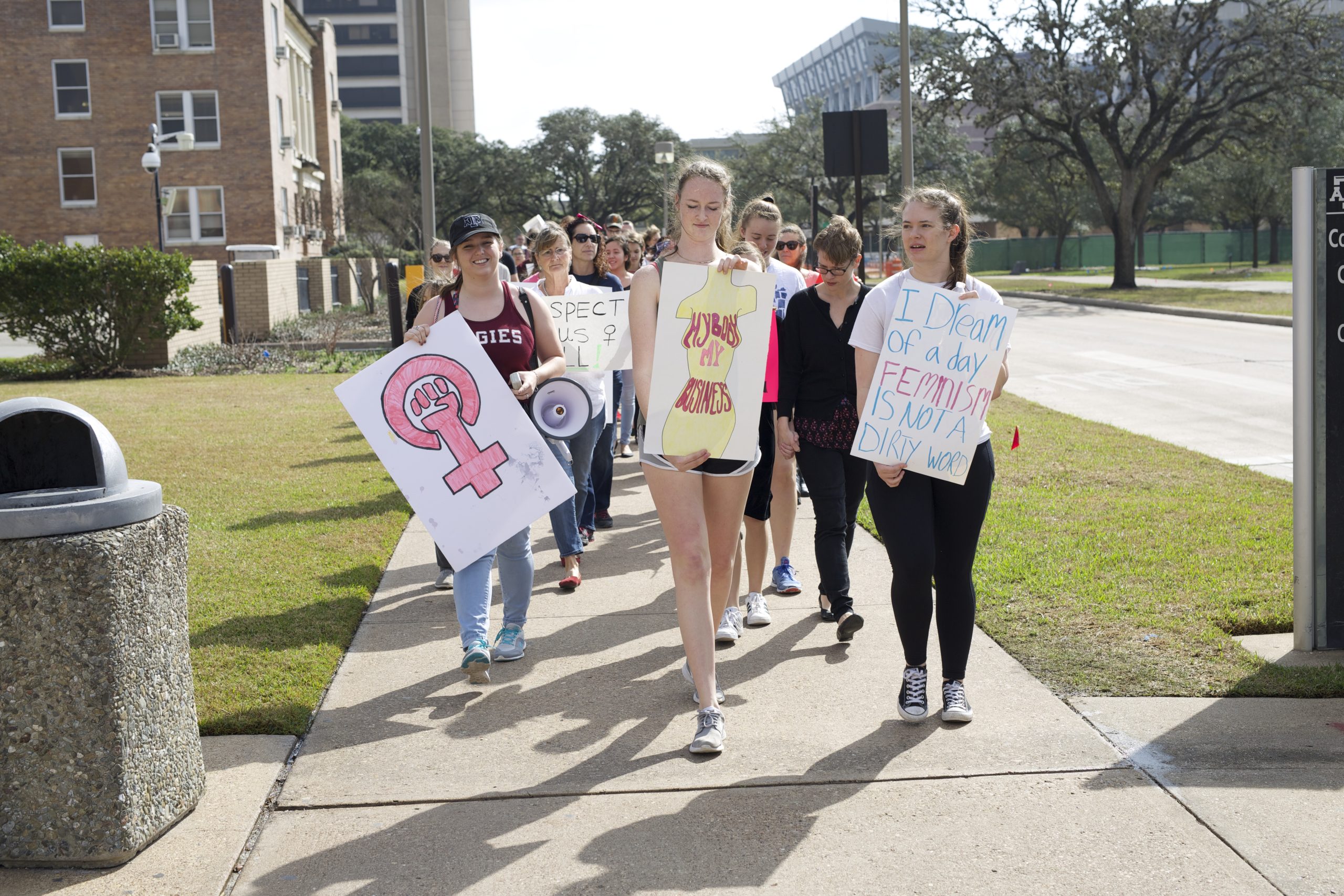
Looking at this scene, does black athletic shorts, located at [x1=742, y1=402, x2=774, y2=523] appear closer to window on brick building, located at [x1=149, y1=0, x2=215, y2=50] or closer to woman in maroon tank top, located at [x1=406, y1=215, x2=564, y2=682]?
woman in maroon tank top, located at [x1=406, y1=215, x2=564, y2=682]

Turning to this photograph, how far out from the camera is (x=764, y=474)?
6.11m

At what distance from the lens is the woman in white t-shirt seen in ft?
15.3

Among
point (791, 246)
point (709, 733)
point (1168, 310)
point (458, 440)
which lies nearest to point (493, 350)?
point (458, 440)

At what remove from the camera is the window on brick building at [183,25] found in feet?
145

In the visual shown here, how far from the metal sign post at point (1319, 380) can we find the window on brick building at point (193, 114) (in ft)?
147

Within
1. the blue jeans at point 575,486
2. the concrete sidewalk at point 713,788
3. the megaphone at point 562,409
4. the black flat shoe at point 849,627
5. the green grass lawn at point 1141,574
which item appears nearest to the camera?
the concrete sidewalk at point 713,788

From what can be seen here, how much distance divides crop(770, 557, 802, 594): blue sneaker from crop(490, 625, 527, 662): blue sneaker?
5.38ft

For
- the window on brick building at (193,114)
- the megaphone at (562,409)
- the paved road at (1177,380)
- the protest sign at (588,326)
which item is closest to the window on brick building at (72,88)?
the window on brick building at (193,114)

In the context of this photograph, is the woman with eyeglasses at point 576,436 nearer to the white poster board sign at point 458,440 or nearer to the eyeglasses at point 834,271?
the white poster board sign at point 458,440

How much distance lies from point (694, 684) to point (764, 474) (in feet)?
4.51

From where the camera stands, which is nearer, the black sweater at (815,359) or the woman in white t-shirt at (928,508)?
the woman in white t-shirt at (928,508)

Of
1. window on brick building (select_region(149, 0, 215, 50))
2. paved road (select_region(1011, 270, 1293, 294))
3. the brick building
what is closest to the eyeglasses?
paved road (select_region(1011, 270, 1293, 294))

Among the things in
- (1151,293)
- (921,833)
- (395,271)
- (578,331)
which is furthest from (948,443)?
(1151,293)

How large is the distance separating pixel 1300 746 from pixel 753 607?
2598 millimetres
